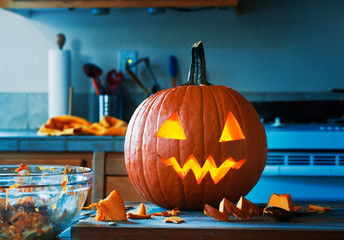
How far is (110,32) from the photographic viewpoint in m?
2.57

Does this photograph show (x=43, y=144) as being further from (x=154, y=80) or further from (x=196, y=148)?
(x=196, y=148)

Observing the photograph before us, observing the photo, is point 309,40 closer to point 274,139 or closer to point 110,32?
point 274,139

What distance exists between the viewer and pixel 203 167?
0.84m

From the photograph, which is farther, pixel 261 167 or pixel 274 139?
pixel 274 139

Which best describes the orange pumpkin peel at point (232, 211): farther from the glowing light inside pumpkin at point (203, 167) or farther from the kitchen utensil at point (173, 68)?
the kitchen utensil at point (173, 68)

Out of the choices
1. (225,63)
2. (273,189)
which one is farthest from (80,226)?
(225,63)

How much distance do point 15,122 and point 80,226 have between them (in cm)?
211

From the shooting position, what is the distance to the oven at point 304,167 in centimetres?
170

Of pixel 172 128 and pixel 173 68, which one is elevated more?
pixel 173 68

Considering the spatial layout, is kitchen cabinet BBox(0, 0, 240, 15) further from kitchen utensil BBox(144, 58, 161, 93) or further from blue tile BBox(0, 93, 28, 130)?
blue tile BBox(0, 93, 28, 130)

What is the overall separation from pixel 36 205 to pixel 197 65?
44 centimetres

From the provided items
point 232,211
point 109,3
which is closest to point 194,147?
point 232,211

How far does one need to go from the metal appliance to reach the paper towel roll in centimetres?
121

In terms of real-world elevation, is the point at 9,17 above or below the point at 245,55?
above
